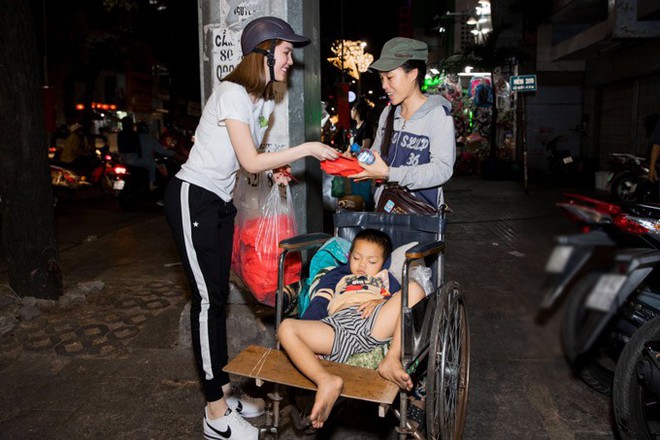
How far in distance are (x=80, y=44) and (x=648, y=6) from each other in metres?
15.6

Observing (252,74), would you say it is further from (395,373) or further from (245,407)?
(245,407)

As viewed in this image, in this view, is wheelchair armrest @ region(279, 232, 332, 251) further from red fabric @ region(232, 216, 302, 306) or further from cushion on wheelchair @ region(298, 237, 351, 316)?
red fabric @ region(232, 216, 302, 306)

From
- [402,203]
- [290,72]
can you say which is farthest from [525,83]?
[402,203]

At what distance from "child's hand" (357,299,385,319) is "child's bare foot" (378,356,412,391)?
32 cm

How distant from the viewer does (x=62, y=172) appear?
12.5 m

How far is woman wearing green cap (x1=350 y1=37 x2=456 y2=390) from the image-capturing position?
3182 mm

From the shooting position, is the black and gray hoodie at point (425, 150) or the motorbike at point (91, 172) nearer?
the black and gray hoodie at point (425, 150)

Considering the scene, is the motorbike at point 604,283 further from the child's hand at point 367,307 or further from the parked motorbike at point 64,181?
the parked motorbike at point 64,181

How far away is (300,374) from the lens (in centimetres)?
254

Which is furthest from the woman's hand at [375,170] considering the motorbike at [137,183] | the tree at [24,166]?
the motorbike at [137,183]

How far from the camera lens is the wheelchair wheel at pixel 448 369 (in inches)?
95.7

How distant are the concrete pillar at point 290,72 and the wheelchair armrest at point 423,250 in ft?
5.00

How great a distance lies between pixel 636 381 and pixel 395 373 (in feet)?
3.89

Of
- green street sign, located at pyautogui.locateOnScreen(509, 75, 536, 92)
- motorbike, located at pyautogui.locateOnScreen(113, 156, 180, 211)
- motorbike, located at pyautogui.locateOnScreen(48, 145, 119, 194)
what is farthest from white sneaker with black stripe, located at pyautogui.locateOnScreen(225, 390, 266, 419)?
green street sign, located at pyautogui.locateOnScreen(509, 75, 536, 92)
